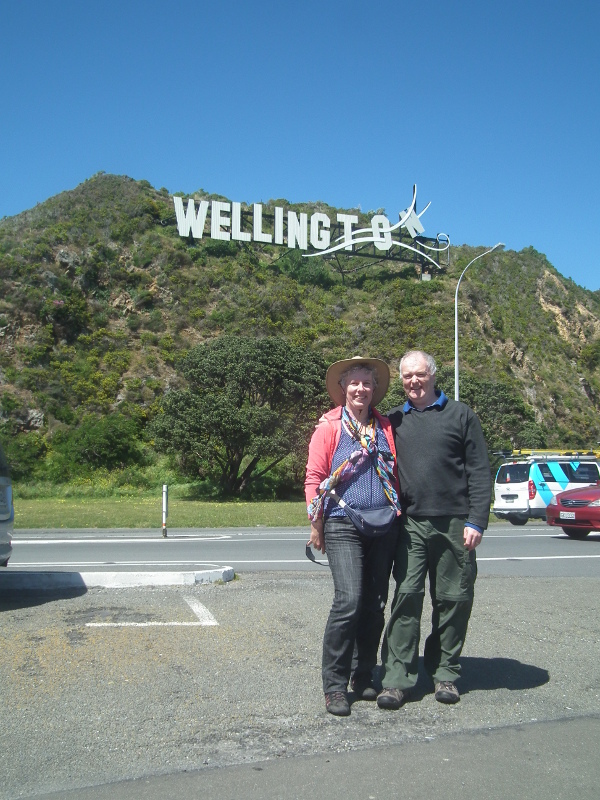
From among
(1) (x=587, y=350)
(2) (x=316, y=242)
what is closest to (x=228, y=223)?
(2) (x=316, y=242)

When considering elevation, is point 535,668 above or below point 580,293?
below

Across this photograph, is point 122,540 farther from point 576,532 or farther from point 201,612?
point 576,532

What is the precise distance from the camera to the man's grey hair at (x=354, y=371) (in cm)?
462

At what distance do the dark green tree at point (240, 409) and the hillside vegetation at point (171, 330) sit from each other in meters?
0.60

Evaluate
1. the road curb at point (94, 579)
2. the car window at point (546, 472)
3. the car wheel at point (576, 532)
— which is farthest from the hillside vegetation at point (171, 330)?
the road curb at point (94, 579)

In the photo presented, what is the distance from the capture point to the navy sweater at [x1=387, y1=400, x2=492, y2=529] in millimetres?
4547

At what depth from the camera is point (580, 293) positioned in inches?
3219

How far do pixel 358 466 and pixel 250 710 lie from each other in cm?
155

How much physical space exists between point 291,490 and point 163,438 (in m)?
6.92

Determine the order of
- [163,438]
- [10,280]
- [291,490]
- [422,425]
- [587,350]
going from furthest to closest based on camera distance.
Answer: [587,350]
[10,280]
[291,490]
[163,438]
[422,425]

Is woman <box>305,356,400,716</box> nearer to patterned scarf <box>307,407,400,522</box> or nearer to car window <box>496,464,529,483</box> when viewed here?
patterned scarf <box>307,407,400,522</box>

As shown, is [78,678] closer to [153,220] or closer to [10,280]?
[10,280]

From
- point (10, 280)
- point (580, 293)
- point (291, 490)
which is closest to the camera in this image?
point (291, 490)

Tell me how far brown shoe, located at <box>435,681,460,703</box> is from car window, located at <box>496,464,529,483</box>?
56.0ft
